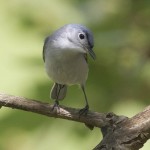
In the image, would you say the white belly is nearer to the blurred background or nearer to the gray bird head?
the gray bird head

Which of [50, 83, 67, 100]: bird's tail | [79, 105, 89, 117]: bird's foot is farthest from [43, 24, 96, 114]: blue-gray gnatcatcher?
[79, 105, 89, 117]: bird's foot

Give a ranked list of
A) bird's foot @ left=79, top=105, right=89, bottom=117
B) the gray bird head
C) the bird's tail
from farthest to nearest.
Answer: the gray bird head < the bird's tail < bird's foot @ left=79, top=105, right=89, bottom=117

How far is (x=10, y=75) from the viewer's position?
73.5 inches

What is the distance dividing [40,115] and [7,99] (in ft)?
0.38

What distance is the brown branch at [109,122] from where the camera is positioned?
153 centimetres

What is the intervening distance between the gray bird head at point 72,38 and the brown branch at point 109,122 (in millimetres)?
341

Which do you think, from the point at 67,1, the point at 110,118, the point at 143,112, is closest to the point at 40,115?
the point at 110,118

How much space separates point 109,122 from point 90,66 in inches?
9.2

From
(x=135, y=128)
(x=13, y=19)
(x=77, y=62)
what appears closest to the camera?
(x=135, y=128)

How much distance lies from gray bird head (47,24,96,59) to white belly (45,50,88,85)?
0.04 metres

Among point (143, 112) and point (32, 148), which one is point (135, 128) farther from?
point (32, 148)

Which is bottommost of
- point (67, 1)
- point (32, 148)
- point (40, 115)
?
point (32, 148)

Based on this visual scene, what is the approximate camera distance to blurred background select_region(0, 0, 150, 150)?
1631mm

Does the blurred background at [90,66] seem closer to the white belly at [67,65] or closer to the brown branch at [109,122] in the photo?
the brown branch at [109,122]
